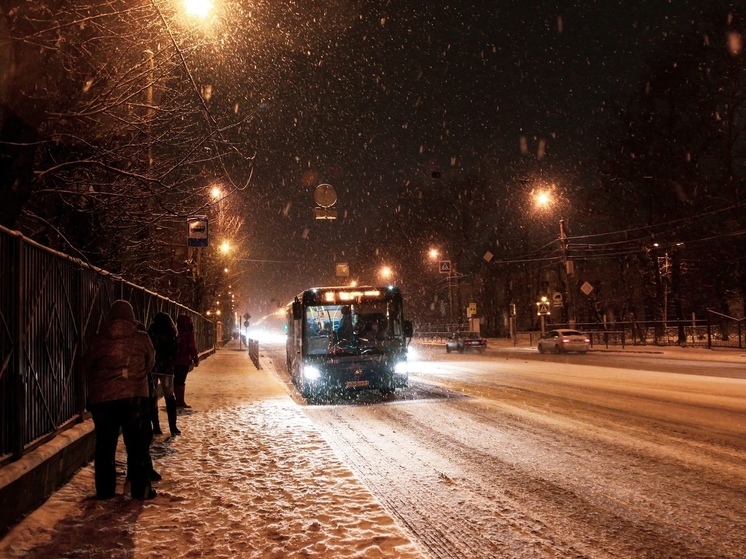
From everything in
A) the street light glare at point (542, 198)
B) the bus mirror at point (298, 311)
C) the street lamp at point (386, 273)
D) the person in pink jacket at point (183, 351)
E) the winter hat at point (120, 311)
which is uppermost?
the street light glare at point (542, 198)

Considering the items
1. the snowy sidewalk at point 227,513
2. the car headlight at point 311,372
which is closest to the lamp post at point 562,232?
the car headlight at point 311,372

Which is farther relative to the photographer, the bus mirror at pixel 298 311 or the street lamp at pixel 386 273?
the street lamp at pixel 386 273

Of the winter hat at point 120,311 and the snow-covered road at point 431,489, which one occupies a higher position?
the winter hat at point 120,311

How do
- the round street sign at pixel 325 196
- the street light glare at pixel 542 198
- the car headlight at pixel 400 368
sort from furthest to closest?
the street light glare at pixel 542 198 → the round street sign at pixel 325 196 → the car headlight at pixel 400 368

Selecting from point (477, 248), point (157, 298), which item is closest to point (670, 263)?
point (477, 248)

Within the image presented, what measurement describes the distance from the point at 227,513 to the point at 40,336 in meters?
2.69

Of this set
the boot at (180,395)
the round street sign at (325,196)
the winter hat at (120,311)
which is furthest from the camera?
the round street sign at (325,196)

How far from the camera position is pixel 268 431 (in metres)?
9.82

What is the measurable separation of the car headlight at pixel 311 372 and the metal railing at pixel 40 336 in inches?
262

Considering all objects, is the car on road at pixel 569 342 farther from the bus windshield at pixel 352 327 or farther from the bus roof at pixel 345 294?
the bus windshield at pixel 352 327

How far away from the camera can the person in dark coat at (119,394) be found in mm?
5676

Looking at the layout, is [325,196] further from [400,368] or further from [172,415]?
[172,415]

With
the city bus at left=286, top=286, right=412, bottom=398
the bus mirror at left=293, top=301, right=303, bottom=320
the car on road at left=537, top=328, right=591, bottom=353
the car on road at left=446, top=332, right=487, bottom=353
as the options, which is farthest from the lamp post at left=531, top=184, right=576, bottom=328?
the bus mirror at left=293, top=301, right=303, bottom=320

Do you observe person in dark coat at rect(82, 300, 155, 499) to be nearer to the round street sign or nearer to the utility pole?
the round street sign
